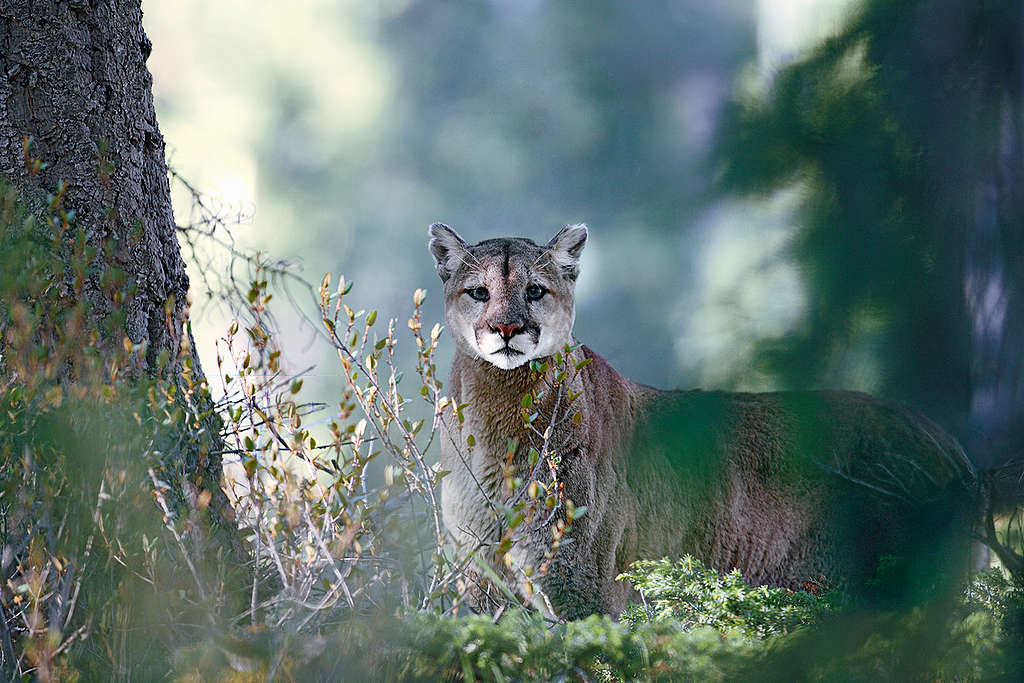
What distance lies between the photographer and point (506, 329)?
3186 mm

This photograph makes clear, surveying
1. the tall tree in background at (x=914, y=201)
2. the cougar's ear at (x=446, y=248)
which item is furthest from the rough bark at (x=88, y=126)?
the tall tree in background at (x=914, y=201)

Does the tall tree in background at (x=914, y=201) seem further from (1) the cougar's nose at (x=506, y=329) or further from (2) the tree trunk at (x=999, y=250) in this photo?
(1) the cougar's nose at (x=506, y=329)

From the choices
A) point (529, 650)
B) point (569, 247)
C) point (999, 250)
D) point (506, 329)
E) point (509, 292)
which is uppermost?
point (569, 247)

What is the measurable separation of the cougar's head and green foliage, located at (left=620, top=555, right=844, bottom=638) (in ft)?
3.40

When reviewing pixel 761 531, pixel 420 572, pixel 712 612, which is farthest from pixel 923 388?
pixel 761 531

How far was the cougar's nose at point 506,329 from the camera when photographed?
3.19 m

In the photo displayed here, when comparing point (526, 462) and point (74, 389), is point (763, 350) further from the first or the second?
point (526, 462)

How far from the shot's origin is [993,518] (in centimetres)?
78

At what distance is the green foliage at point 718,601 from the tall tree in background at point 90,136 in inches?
68.4

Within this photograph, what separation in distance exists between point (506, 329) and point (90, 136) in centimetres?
182

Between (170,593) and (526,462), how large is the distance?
1377 mm

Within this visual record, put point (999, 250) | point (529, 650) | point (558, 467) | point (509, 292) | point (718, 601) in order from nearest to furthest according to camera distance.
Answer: point (999, 250) < point (529, 650) < point (718, 601) < point (558, 467) < point (509, 292)

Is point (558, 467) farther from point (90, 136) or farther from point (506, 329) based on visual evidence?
point (90, 136)

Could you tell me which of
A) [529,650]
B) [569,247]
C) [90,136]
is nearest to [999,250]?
[529,650]
